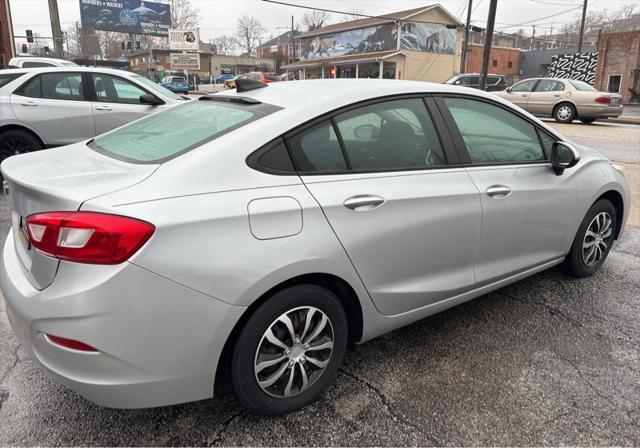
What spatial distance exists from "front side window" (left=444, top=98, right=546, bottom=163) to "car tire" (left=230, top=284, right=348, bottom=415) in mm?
1374

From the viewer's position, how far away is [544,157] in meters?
3.36

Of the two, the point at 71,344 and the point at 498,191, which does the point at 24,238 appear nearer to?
the point at 71,344

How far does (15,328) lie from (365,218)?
1630mm

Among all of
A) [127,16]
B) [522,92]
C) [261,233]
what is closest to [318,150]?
[261,233]

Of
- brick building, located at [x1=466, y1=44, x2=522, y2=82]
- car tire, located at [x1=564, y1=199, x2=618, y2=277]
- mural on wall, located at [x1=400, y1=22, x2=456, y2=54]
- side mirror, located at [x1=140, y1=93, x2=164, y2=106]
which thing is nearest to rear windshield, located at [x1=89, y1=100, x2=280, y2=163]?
car tire, located at [x1=564, y1=199, x2=618, y2=277]

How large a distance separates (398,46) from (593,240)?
1531 inches

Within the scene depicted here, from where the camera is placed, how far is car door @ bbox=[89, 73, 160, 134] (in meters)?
7.08

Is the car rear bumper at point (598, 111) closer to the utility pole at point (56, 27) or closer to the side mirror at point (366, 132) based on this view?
the side mirror at point (366, 132)

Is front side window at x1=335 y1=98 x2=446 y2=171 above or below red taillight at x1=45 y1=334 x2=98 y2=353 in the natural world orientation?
above

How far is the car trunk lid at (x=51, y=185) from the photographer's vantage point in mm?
1902

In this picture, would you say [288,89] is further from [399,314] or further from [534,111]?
[534,111]

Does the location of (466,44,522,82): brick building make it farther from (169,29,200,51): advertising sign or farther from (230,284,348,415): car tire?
(230,284,348,415): car tire

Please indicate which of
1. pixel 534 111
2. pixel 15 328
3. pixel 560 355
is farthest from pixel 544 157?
pixel 534 111

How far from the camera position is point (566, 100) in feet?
54.2
